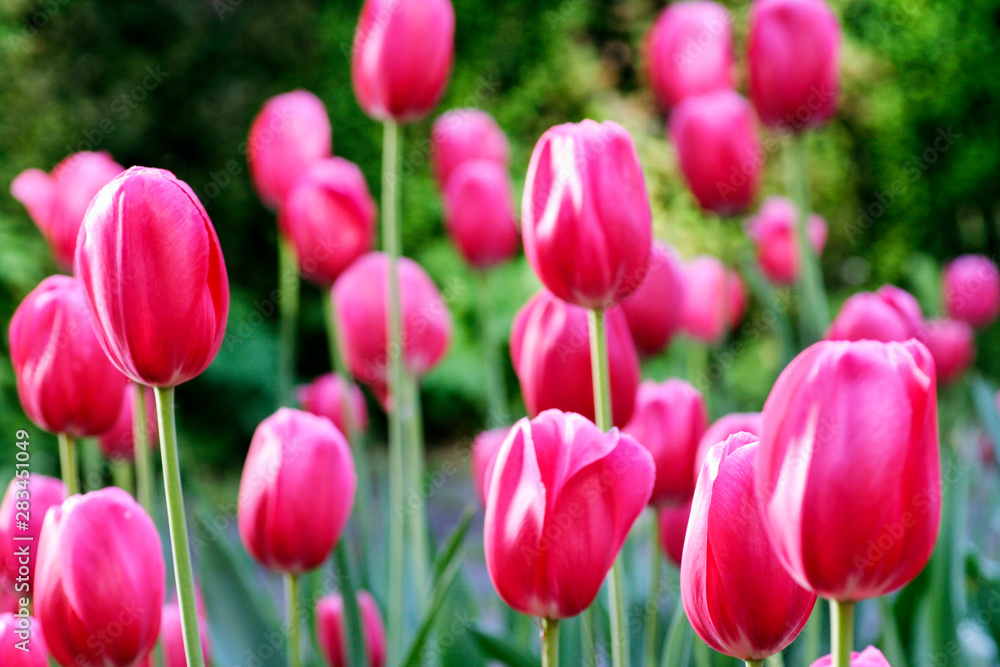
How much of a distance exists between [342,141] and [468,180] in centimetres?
278

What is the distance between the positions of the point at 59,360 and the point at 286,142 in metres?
0.74

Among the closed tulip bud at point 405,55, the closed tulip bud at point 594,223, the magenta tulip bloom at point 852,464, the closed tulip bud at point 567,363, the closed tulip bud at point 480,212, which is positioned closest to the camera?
the magenta tulip bloom at point 852,464

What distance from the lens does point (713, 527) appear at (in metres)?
0.50

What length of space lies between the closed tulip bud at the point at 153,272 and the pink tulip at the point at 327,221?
28.1 inches

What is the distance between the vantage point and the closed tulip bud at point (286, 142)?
1.45m

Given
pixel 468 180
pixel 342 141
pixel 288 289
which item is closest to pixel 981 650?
pixel 468 180

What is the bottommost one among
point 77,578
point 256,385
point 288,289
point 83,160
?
point 256,385

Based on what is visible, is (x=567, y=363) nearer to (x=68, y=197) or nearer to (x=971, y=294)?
(x=68, y=197)

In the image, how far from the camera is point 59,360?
785mm

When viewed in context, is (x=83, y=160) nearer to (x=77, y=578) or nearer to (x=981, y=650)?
Result: (x=77, y=578)

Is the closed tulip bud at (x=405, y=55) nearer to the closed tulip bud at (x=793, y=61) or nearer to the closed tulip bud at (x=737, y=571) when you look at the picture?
the closed tulip bud at (x=793, y=61)

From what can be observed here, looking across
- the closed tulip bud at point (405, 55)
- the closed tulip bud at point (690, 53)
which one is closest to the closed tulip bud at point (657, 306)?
the closed tulip bud at point (405, 55)

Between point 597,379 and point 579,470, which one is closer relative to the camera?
point 579,470

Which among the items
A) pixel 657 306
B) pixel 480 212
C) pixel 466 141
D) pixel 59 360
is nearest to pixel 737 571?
pixel 59 360
